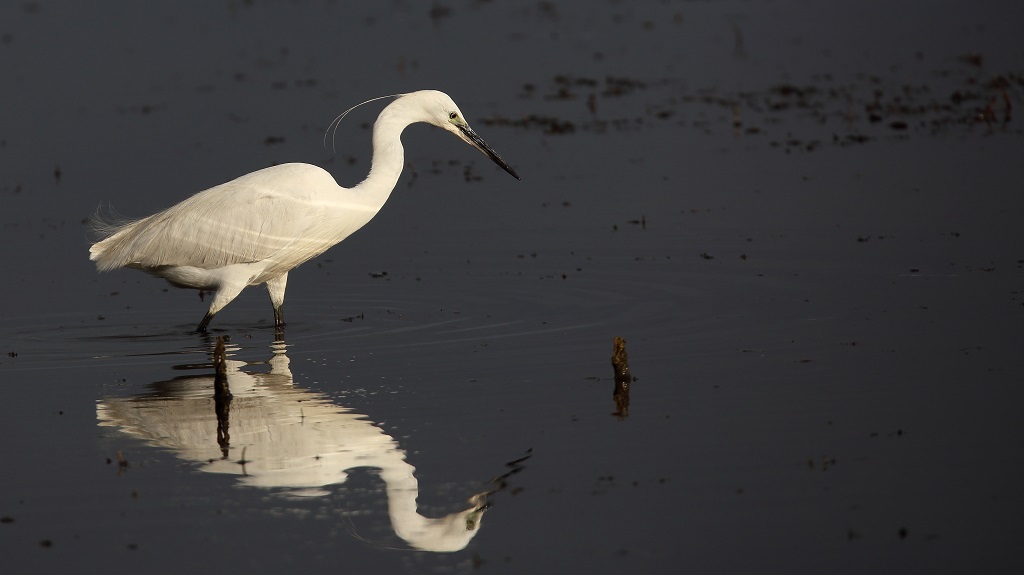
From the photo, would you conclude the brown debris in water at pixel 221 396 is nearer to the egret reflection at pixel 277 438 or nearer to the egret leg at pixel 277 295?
the egret reflection at pixel 277 438

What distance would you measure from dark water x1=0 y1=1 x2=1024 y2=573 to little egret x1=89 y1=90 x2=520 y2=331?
1.72 feet

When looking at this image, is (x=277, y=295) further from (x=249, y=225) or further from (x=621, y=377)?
(x=621, y=377)

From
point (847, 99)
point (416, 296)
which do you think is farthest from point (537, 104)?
point (416, 296)

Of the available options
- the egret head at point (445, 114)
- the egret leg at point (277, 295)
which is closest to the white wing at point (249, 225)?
the egret leg at point (277, 295)

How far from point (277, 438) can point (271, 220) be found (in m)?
2.88

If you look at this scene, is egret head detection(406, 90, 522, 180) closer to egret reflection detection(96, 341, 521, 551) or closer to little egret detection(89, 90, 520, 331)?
little egret detection(89, 90, 520, 331)

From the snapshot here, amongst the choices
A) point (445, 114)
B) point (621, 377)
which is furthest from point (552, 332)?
point (445, 114)

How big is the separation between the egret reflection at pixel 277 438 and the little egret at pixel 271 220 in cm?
131

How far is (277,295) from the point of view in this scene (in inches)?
421

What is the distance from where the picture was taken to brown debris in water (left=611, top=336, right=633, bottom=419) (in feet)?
26.1

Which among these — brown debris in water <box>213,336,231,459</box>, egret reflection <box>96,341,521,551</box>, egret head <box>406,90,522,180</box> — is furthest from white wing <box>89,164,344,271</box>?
brown debris in water <box>213,336,231,459</box>

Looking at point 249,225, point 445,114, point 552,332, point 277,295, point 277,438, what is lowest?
point 277,438

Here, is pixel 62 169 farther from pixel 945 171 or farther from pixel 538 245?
pixel 945 171

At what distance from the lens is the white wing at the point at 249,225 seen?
10.2m
